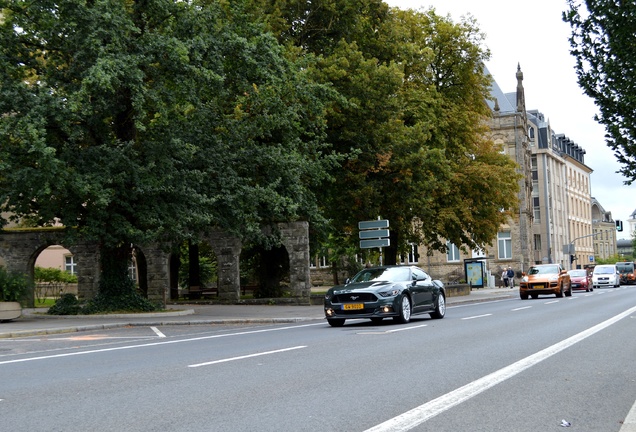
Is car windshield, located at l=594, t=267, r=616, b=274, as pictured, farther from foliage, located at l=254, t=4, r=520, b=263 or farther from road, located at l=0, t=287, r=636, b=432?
road, located at l=0, t=287, r=636, b=432

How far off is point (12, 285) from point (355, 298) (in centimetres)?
1050

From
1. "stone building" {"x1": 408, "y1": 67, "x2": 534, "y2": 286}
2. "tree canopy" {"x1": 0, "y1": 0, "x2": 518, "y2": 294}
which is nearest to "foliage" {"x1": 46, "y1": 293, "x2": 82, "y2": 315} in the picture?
"tree canopy" {"x1": 0, "y1": 0, "x2": 518, "y2": 294}

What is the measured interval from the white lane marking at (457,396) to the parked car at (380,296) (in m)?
7.27

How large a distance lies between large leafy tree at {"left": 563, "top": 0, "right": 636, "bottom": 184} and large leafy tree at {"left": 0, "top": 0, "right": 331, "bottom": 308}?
10.1 metres

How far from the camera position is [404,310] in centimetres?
2141

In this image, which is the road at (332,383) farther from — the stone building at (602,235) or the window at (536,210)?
the stone building at (602,235)

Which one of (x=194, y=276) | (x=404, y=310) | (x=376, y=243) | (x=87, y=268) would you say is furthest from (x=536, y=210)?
(x=404, y=310)

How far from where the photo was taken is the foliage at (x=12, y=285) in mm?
24922

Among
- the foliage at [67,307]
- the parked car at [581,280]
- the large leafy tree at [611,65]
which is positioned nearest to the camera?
the large leafy tree at [611,65]

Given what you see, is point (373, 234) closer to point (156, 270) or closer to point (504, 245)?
point (156, 270)

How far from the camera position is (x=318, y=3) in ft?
119

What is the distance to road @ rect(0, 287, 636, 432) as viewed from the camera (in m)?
7.37

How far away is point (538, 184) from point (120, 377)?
9301 centimetres

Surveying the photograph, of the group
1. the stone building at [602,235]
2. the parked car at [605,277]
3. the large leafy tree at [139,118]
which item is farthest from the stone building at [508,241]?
the large leafy tree at [139,118]
